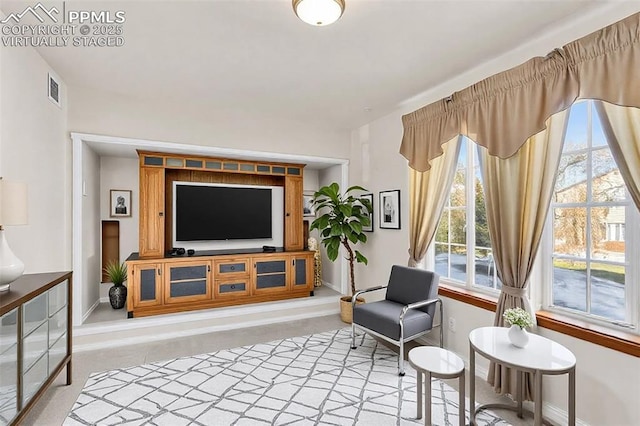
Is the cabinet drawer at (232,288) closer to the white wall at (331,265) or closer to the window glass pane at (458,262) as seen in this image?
the white wall at (331,265)

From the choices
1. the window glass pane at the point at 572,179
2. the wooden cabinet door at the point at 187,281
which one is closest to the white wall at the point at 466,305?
the window glass pane at the point at 572,179

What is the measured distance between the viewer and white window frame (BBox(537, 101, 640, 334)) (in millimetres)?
1876

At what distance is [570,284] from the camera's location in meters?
2.24

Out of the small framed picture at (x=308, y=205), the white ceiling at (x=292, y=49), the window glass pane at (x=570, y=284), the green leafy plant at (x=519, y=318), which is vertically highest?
the white ceiling at (x=292, y=49)

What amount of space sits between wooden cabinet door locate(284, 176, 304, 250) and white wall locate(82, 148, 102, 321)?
8.19 ft

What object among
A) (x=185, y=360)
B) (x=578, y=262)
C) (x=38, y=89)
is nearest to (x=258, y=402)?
(x=185, y=360)

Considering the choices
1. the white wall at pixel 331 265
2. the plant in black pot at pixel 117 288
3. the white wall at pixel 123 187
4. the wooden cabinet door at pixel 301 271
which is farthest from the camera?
the white wall at pixel 331 265

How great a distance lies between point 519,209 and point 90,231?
464cm

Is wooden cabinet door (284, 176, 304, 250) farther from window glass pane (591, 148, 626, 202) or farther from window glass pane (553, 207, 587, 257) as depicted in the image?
window glass pane (591, 148, 626, 202)

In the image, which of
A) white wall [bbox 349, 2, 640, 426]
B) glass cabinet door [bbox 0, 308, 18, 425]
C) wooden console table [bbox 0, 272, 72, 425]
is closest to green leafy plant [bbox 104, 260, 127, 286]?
wooden console table [bbox 0, 272, 72, 425]

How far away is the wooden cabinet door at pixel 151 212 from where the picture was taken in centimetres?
393

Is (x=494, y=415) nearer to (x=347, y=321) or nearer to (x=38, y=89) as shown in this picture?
(x=347, y=321)

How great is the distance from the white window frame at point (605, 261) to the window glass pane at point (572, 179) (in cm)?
3

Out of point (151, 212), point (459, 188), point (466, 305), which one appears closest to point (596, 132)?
point (459, 188)
